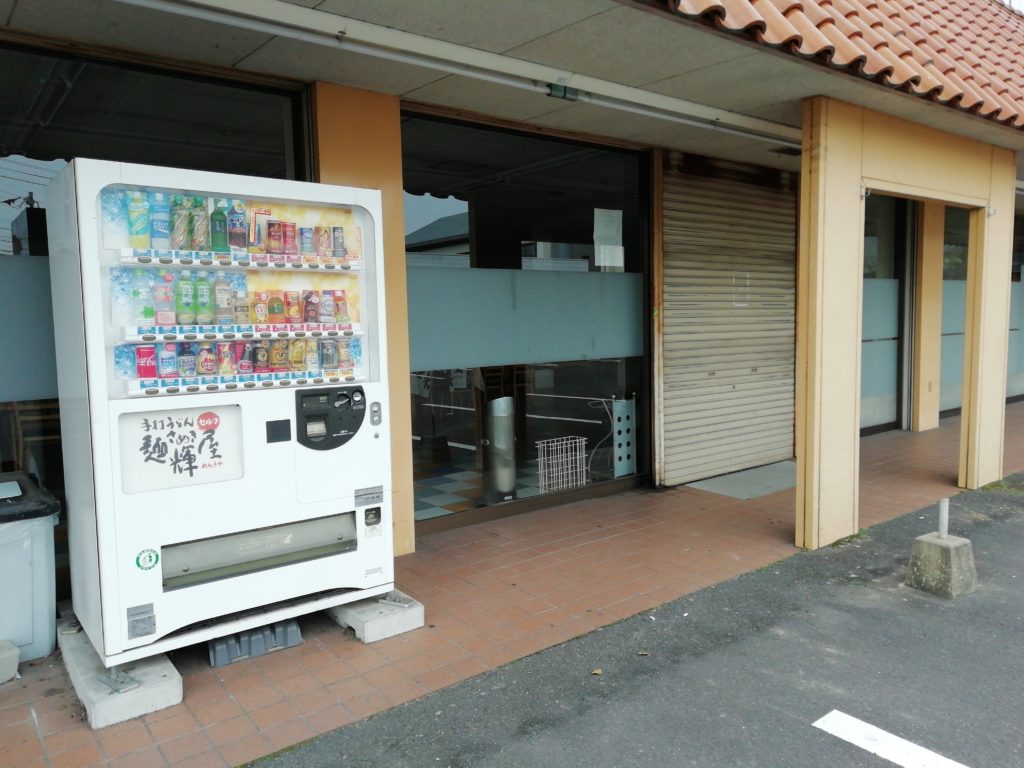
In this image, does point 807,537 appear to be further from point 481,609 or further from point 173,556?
point 173,556

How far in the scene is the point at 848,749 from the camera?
299cm

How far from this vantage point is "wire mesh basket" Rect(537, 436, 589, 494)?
6.59 meters

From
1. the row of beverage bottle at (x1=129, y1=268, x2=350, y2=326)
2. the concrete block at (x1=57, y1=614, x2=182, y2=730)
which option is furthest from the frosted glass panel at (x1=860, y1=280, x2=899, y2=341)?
the concrete block at (x1=57, y1=614, x2=182, y2=730)

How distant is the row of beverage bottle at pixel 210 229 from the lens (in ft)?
11.0

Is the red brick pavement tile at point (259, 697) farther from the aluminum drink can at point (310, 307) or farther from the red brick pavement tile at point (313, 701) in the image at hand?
the aluminum drink can at point (310, 307)

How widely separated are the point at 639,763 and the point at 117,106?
4.65m

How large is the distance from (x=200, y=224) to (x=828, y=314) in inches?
163

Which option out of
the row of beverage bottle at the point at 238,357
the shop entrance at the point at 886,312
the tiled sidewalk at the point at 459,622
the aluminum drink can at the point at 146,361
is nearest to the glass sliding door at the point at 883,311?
Result: the shop entrance at the point at 886,312

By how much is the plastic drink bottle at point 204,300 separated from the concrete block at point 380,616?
5.74ft

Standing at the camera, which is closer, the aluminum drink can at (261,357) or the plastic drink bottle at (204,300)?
the plastic drink bottle at (204,300)

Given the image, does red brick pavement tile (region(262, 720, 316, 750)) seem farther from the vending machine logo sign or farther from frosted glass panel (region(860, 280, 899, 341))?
frosted glass panel (region(860, 280, 899, 341))

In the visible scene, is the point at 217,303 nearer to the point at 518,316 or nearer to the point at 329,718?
the point at 329,718

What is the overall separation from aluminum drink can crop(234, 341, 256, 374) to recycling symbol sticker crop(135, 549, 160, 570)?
94cm

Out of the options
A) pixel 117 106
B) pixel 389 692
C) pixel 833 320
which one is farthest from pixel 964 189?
pixel 117 106
